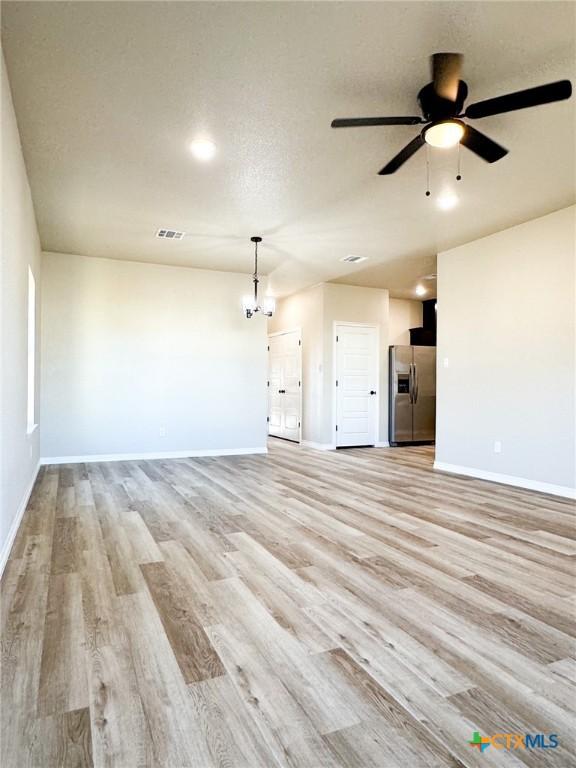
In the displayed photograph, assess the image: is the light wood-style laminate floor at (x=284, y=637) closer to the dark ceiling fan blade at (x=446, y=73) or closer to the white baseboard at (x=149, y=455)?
the white baseboard at (x=149, y=455)

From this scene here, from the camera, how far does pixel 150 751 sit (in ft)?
4.16

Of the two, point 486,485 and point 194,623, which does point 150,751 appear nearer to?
point 194,623

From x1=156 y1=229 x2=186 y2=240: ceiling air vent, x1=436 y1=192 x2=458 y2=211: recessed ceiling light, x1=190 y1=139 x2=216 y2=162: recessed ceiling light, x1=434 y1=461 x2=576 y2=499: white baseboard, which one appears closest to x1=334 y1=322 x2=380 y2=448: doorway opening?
x1=434 y1=461 x2=576 y2=499: white baseboard

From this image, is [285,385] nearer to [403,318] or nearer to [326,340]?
[326,340]

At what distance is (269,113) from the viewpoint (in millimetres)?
2900

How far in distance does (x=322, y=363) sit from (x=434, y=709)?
658 cm

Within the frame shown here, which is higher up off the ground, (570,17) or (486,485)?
(570,17)

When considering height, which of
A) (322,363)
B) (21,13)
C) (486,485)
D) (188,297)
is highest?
(21,13)

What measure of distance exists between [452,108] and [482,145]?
0.95ft

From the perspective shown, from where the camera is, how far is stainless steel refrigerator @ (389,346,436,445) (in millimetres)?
8297

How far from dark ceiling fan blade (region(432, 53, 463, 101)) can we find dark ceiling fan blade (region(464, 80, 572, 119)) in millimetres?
165

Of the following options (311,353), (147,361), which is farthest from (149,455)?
(311,353)

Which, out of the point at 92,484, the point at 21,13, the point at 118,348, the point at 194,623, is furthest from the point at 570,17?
the point at 118,348

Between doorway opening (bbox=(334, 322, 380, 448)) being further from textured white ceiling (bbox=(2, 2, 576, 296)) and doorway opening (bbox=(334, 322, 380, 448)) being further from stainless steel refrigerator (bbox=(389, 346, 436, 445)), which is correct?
textured white ceiling (bbox=(2, 2, 576, 296))
